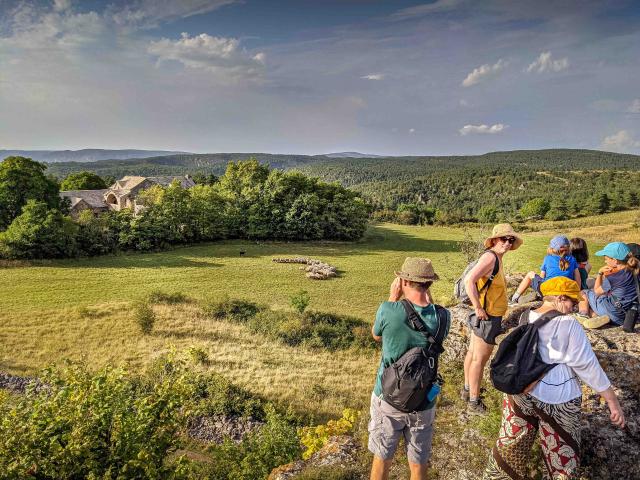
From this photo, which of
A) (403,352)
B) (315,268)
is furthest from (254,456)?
(315,268)

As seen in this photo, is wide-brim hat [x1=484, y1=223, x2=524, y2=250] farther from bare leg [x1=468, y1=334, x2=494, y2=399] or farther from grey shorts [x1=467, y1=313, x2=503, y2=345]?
bare leg [x1=468, y1=334, x2=494, y2=399]

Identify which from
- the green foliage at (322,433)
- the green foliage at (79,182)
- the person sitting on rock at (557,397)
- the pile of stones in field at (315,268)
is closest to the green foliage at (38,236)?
the pile of stones in field at (315,268)

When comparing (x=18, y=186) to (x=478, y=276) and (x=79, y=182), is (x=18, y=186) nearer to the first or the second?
(x=79, y=182)

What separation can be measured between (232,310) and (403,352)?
713 inches

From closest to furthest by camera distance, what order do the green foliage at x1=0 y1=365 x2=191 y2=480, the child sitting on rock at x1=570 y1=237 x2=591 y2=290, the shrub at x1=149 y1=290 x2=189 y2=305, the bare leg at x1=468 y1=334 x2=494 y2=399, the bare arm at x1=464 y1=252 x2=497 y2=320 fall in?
1. the green foliage at x1=0 y1=365 x2=191 y2=480
2. the bare arm at x1=464 y1=252 x2=497 y2=320
3. the bare leg at x1=468 y1=334 x2=494 y2=399
4. the child sitting on rock at x1=570 y1=237 x2=591 y2=290
5. the shrub at x1=149 y1=290 x2=189 y2=305

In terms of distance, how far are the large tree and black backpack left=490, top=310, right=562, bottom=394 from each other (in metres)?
44.2

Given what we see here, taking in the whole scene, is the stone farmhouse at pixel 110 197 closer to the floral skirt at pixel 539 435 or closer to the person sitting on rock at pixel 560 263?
the person sitting on rock at pixel 560 263

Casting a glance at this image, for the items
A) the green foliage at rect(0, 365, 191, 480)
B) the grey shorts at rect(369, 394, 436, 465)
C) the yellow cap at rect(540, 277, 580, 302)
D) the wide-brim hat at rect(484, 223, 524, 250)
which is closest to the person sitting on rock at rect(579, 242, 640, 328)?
the wide-brim hat at rect(484, 223, 524, 250)

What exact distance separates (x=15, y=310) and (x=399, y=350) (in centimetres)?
2327

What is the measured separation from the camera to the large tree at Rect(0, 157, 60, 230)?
35750 millimetres

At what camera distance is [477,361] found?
5602 millimetres

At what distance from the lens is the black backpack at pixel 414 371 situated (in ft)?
12.5

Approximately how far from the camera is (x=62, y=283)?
1021 inches

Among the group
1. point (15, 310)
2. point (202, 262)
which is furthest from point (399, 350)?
point (202, 262)
